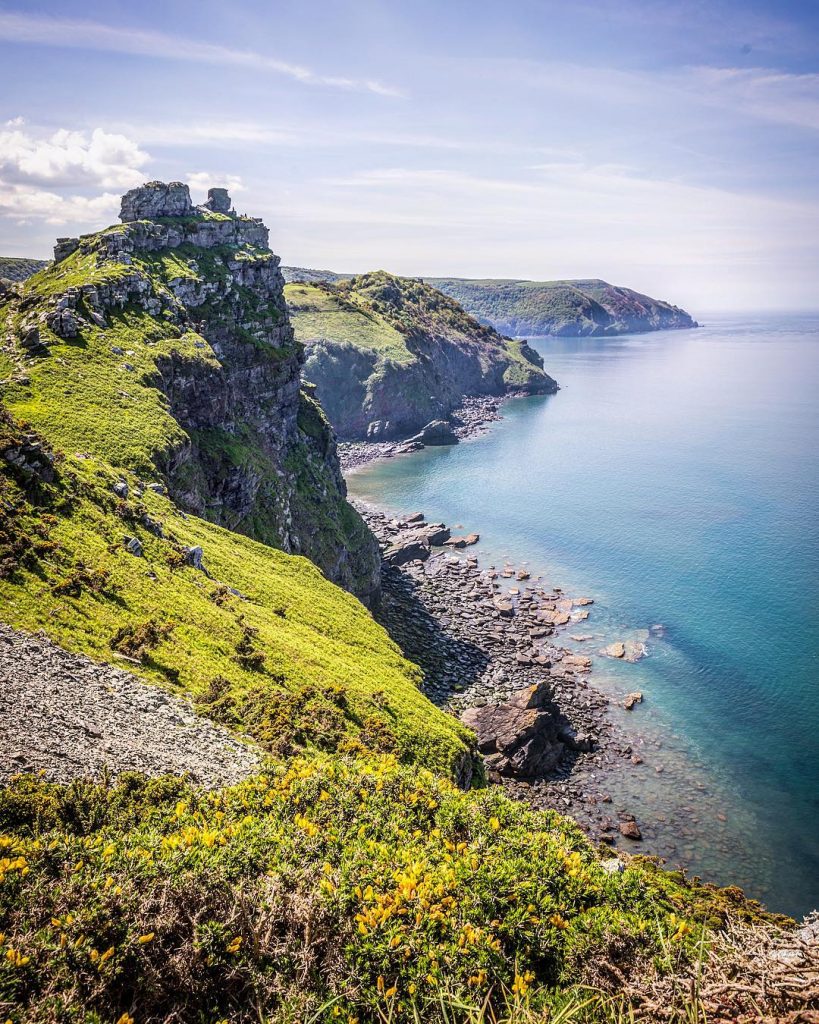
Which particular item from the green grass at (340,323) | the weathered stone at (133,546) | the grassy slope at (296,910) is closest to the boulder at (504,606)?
the weathered stone at (133,546)

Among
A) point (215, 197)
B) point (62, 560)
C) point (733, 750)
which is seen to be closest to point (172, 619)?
point (62, 560)

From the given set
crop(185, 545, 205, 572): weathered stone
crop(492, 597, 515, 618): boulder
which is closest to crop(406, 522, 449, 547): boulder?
crop(492, 597, 515, 618): boulder

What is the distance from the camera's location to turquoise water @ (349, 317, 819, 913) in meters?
43.4

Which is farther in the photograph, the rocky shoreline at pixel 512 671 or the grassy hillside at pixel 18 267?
the grassy hillside at pixel 18 267

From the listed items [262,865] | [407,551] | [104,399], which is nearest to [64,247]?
[104,399]

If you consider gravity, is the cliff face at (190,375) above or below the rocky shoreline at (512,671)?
above

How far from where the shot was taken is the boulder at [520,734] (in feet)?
151

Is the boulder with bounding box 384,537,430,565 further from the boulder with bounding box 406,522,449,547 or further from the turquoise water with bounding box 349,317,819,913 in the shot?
the turquoise water with bounding box 349,317,819,913

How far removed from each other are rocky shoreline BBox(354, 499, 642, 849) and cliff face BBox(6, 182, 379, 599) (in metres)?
9.15

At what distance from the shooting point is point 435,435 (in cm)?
15462

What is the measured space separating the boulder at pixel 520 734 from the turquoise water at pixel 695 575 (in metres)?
6.40

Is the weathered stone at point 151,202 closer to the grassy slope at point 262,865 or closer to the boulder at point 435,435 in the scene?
the grassy slope at point 262,865

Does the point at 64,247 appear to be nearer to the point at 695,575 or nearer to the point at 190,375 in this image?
the point at 190,375

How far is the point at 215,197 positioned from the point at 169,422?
207 feet
